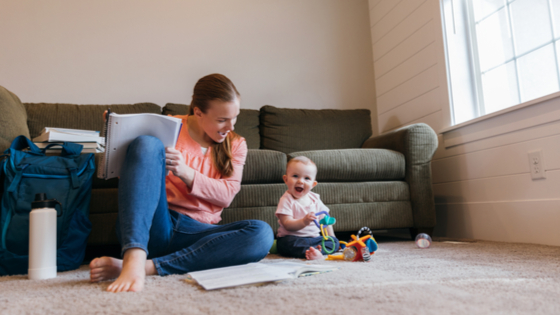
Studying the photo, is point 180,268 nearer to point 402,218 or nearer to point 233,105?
point 233,105

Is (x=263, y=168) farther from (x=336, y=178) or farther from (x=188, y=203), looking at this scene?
(x=188, y=203)

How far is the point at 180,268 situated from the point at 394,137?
62.6 inches

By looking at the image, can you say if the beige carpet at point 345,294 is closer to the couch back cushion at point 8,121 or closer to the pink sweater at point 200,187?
the pink sweater at point 200,187

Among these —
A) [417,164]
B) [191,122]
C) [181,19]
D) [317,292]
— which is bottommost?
[317,292]

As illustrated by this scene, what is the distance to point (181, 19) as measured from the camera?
302 cm

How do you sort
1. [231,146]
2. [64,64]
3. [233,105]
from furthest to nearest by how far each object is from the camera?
[64,64] → [231,146] → [233,105]

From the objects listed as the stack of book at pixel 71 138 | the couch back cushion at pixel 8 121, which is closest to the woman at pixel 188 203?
the stack of book at pixel 71 138

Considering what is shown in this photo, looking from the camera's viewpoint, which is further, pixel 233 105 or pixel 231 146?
pixel 231 146

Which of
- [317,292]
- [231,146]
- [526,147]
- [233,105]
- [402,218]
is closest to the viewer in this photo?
[317,292]

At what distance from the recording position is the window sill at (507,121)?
1736 mm

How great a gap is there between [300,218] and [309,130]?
1183 mm

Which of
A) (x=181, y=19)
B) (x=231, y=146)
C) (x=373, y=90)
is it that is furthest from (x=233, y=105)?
(x=373, y=90)

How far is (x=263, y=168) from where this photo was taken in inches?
79.2

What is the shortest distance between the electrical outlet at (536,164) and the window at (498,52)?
32 cm
